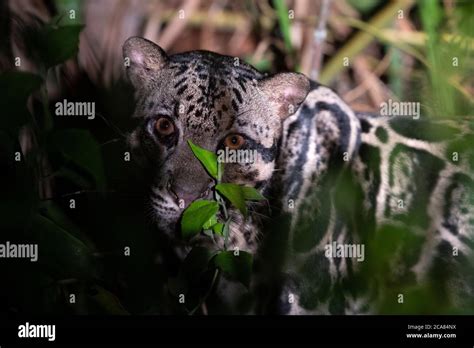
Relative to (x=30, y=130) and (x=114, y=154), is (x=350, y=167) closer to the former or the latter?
(x=114, y=154)

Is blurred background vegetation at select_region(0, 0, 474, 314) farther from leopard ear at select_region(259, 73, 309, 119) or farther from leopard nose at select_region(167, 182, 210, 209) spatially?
leopard ear at select_region(259, 73, 309, 119)

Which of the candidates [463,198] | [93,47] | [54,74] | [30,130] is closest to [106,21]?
[93,47]

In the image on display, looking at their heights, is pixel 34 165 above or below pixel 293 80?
below

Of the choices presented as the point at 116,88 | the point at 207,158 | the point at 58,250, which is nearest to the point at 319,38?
the point at 116,88

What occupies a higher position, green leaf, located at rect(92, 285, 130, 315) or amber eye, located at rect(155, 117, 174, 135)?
amber eye, located at rect(155, 117, 174, 135)

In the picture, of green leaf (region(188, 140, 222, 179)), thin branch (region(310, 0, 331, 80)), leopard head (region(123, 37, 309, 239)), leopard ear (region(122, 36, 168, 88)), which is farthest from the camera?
thin branch (region(310, 0, 331, 80))

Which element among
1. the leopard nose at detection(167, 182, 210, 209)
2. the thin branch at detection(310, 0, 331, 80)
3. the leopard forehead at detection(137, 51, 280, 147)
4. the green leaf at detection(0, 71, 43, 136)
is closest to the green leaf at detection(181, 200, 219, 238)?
the leopard nose at detection(167, 182, 210, 209)
